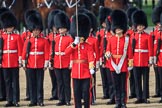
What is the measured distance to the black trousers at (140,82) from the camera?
53.7 ft

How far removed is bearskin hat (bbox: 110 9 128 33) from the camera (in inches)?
617

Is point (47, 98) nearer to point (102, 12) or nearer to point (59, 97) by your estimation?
point (59, 97)

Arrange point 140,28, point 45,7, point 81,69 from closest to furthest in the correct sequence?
point 81,69, point 140,28, point 45,7

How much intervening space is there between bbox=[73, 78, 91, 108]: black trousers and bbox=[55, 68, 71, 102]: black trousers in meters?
1.99

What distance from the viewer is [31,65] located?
638 inches

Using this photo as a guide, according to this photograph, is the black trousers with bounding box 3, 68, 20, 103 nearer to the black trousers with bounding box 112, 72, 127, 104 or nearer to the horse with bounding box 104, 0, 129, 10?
the black trousers with bounding box 112, 72, 127, 104

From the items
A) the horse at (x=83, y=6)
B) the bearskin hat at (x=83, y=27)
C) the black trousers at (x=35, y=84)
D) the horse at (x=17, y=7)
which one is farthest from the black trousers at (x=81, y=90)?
the horse at (x=17, y=7)

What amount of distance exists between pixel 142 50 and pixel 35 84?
2046mm

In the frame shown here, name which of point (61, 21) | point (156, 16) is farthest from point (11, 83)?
point (156, 16)

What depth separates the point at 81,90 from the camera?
46.4 feet

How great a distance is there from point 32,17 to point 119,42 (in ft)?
6.94

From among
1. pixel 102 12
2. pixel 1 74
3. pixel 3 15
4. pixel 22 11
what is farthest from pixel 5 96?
pixel 22 11

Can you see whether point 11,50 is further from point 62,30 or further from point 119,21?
Answer: point 119,21

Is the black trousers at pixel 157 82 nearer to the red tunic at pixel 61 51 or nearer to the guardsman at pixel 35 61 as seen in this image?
the red tunic at pixel 61 51
